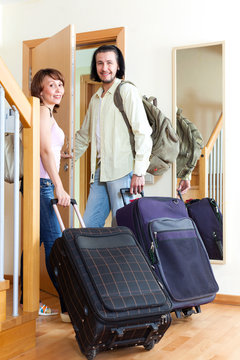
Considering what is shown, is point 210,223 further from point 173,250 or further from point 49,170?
point 49,170

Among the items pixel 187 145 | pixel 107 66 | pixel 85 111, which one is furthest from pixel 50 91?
pixel 85 111

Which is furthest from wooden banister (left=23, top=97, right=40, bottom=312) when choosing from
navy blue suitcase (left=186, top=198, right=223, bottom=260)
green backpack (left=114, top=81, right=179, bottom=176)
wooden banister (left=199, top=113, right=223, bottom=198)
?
wooden banister (left=199, top=113, right=223, bottom=198)

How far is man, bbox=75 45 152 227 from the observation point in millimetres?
2771

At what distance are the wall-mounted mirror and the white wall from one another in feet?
0.16

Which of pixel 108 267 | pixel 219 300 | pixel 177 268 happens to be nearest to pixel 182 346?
pixel 177 268

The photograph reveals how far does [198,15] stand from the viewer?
10.8ft

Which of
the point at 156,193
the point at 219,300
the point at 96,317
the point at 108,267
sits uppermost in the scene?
the point at 156,193

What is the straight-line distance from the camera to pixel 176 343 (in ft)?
7.42

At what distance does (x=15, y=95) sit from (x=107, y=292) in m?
0.93

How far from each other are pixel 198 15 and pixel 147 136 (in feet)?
3.58

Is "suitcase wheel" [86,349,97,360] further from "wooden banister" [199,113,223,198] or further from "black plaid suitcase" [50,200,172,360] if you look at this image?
"wooden banister" [199,113,223,198]

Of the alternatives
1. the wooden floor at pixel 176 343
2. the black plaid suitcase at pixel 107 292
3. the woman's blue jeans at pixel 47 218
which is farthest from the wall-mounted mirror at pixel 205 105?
the black plaid suitcase at pixel 107 292

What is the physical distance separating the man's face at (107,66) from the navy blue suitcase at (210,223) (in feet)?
3.26

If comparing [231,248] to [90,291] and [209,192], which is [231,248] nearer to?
[209,192]
